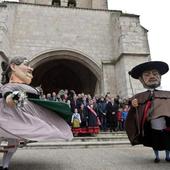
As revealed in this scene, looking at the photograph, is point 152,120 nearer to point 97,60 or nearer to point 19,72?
point 19,72

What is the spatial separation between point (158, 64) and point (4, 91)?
2.30 m

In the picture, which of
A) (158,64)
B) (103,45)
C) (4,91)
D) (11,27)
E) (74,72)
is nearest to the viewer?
(4,91)

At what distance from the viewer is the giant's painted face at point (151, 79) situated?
3.66m

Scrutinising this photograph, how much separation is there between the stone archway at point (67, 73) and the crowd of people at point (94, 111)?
4.46 m

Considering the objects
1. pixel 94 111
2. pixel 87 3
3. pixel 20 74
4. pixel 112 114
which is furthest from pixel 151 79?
pixel 87 3

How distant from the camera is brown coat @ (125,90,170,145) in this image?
3258 mm

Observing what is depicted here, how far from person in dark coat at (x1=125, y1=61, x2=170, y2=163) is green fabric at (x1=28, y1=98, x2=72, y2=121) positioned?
45.9 inches

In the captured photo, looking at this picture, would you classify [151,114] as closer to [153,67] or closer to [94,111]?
[153,67]

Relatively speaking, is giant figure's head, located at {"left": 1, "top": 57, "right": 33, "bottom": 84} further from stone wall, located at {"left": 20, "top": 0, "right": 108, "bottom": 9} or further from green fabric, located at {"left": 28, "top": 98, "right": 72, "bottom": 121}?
stone wall, located at {"left": 20, "top": 0, "right": 108, "bottom": 9}

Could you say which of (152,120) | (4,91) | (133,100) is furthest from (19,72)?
(152,120)

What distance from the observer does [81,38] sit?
1455 centimetres

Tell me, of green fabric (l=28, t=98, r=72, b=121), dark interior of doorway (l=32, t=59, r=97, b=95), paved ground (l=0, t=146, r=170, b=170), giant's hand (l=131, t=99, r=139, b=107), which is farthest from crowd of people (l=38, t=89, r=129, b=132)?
dark interior of doorway (l=32, t=59, r=97, b=95)

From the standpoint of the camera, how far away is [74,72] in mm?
18938

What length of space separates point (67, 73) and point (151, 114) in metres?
16.5
